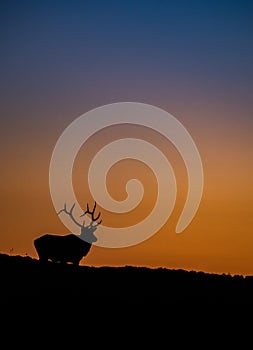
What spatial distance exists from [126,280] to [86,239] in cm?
916

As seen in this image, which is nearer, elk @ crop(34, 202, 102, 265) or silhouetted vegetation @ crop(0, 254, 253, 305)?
silhouetted vegetation @ crop(0, 254, 253, 305)

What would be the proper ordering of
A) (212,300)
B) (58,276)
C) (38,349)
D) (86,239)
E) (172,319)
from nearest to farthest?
(38,349), (172,319), (212,300), (58,276), (86,239)

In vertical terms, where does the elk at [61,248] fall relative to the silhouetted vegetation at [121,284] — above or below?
above

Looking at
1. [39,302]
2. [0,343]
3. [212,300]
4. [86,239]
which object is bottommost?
[0,343]

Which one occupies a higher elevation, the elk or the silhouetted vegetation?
the elk

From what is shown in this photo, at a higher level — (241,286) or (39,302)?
(241,286)

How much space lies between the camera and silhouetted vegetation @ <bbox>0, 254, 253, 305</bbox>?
59.0 feet

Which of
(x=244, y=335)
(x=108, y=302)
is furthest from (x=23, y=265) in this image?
(x=244, y=335)

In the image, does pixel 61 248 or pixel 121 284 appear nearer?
pixel 121 284

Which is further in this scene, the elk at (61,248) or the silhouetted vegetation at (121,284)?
the elk at (61,248)

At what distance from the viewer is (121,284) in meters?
19.6

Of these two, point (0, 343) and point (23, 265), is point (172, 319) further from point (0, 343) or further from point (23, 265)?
point (23, 265)

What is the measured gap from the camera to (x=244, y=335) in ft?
51.7

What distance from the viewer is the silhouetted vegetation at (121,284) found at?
18.0 meters
